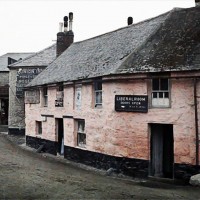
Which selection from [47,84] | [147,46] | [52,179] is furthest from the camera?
[47,84]

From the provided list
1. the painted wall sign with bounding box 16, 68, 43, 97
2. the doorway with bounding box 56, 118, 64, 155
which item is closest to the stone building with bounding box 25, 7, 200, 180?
the doorway with bounding box 56, 118, 64, 155

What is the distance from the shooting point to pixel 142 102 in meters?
14.3

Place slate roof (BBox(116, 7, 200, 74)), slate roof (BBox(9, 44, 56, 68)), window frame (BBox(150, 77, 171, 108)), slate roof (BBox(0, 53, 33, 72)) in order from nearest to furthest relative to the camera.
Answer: slate roof (BBox(116, 7, 200, 74))
window frame (BBox(150, 77, 171, 108))
slate roof (BBox(9, 44, 56, 68))
slate roof (BBox(0, 53, 33, 72))

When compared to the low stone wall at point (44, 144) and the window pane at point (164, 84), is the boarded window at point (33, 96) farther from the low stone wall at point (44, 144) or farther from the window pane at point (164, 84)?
the window pane at point (164, 84)

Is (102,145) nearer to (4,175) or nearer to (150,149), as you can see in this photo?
(150,149)

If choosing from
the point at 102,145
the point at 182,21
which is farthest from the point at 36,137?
the point at 182,21

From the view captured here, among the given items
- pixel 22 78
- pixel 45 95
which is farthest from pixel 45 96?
pixel 22 78

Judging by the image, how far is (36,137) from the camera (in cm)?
2456

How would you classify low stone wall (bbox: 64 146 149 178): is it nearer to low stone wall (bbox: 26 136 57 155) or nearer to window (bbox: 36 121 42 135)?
low stone wall (bbox: 26 136 57 155)

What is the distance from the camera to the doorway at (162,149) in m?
14.6

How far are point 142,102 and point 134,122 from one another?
3.36 ft

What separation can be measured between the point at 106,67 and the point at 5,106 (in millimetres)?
28638

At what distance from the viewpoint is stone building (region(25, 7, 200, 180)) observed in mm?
13406

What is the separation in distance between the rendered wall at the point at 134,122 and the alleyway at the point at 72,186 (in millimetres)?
1505
